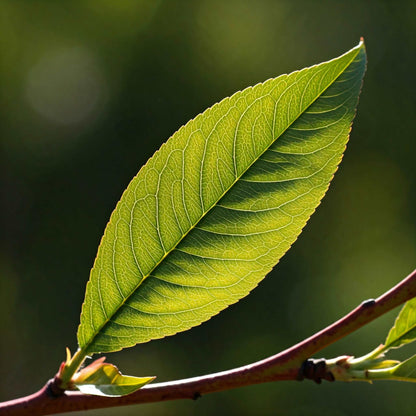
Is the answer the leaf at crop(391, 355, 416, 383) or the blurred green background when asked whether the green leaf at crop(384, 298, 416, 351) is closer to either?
the leaf at crop(391, 355, 416, 383)

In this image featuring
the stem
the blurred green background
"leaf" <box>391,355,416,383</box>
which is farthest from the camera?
the blurred green background

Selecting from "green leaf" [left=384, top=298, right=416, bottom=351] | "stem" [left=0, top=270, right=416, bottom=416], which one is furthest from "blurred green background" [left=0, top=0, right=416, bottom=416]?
"stem" [left=0, top=270, right=416, bottom=416]

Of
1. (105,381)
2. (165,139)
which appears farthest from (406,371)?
(165,139)

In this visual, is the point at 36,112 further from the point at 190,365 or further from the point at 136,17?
the point at 190,365

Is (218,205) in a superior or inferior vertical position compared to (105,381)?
superior

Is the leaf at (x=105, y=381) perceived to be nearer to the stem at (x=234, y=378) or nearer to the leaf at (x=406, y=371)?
the stem at (x=234, y=378)

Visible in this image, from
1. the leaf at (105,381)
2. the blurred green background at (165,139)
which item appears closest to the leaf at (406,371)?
the leaf at (105,381)

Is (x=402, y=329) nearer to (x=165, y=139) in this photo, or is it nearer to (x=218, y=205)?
(x=218, y=205)

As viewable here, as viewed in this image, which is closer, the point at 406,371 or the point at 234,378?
the point at 234,378
